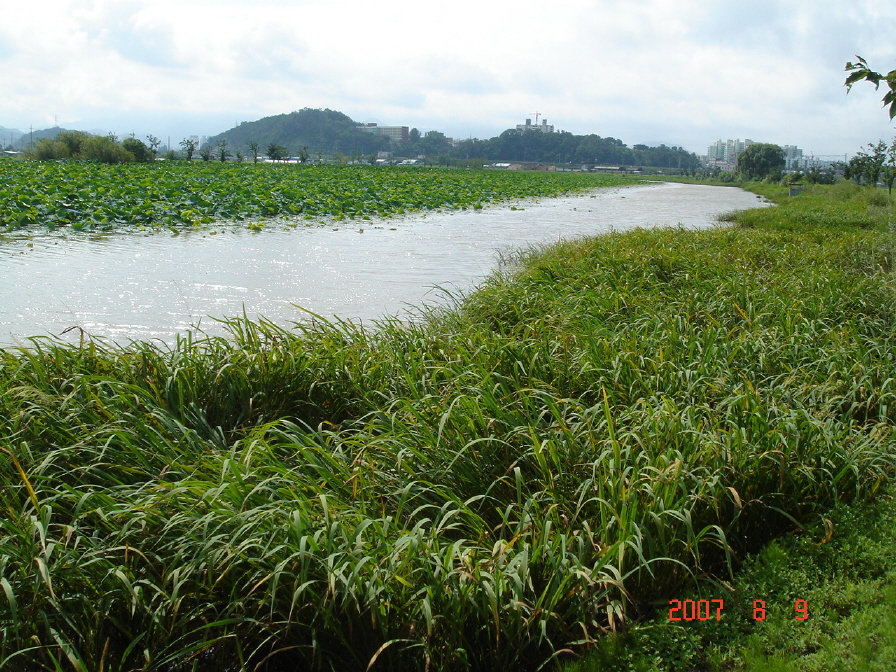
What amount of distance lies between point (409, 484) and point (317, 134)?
561 ft

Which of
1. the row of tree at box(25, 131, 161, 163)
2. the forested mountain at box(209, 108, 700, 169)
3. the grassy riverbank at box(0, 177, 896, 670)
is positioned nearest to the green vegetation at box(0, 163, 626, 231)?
the grassy riverbank at box(0, 177, 896, 670)

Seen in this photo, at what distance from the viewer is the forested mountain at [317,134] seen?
156 m

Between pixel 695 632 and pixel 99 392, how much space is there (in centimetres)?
333

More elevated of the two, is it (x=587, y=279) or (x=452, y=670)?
(x=587, y=279)

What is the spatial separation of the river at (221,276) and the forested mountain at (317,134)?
14070 cm

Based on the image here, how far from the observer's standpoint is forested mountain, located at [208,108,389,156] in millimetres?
155750

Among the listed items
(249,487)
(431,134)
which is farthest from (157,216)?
(431,134)

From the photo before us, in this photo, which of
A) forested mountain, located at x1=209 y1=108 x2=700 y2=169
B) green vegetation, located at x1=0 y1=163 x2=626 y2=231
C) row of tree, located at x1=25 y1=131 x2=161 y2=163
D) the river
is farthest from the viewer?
forested mountain, located at x1=209 y1=108 x2=700 y2=169

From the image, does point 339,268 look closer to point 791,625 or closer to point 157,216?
point 157,216

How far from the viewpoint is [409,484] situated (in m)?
3.07

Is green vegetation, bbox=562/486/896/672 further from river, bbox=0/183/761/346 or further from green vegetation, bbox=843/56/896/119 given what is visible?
river, bbox=0/183/761/346

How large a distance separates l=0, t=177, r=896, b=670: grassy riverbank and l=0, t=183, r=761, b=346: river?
4.82 feet

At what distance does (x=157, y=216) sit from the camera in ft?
48.5
